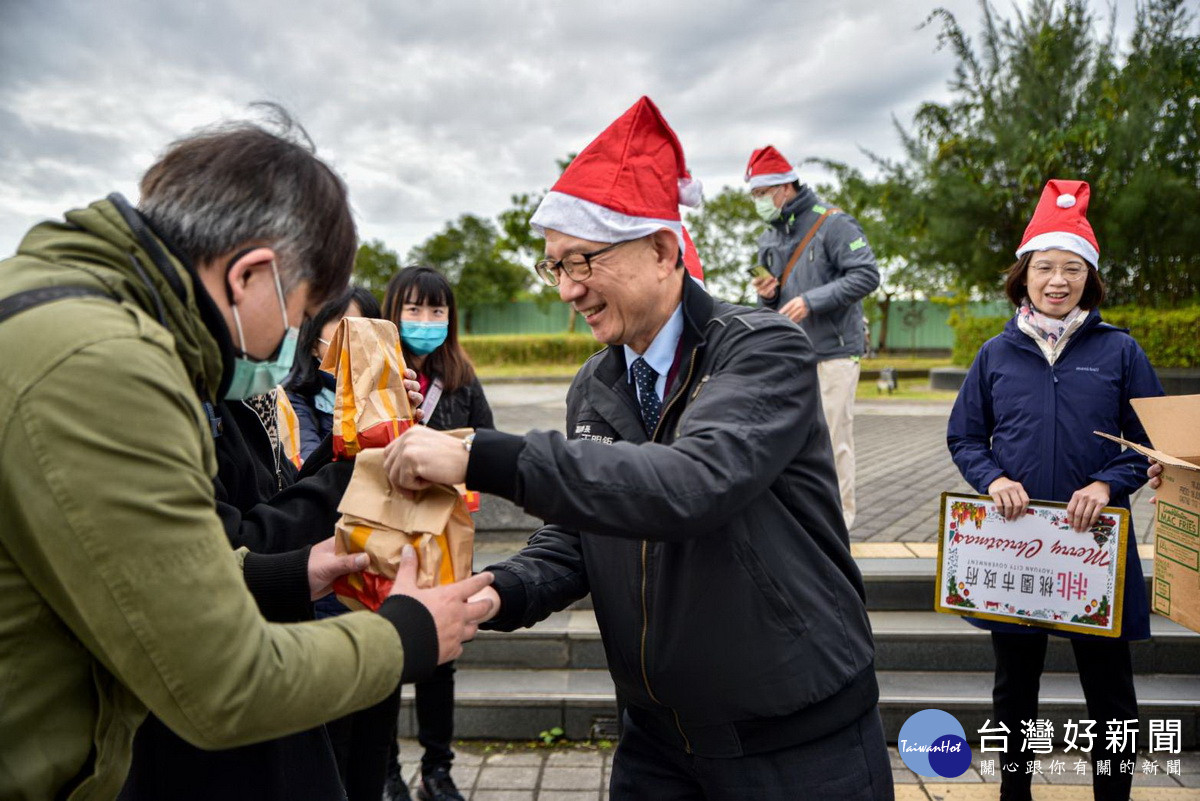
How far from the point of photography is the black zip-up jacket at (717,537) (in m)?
1.49

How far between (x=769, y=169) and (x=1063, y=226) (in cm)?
236

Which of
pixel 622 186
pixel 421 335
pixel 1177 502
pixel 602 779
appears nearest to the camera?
pixel 622 186

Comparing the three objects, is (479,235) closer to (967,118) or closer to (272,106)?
(967,118)

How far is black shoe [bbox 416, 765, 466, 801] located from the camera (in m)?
3.62

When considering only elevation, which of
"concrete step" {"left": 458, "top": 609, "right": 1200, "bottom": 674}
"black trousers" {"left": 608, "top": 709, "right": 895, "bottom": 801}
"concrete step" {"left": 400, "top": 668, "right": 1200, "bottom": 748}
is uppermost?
"black trousers" {"left": 608, "top": 709, "right": 895, "bottom": 801}

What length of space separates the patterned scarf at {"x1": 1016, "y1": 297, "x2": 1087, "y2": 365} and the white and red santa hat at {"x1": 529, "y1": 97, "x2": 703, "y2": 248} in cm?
209

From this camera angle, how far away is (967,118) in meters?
17.3

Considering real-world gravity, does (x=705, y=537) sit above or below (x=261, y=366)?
below

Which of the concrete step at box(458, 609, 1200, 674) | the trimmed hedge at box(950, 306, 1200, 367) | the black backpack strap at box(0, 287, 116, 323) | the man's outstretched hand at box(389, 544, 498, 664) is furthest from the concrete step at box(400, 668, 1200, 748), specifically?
the trimmed hedge at box(950, 306, 1200, 367)

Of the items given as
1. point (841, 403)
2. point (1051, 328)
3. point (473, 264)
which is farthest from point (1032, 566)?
point (473, 264)

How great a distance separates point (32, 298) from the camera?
1.10 metres

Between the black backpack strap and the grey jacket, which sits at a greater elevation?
the grey jacket

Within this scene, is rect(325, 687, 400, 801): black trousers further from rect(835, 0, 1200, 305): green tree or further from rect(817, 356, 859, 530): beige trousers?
rect(835, 0, 1200, 305): green tree

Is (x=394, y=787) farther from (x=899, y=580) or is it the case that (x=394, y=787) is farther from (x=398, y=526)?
(x=899, y=580)
